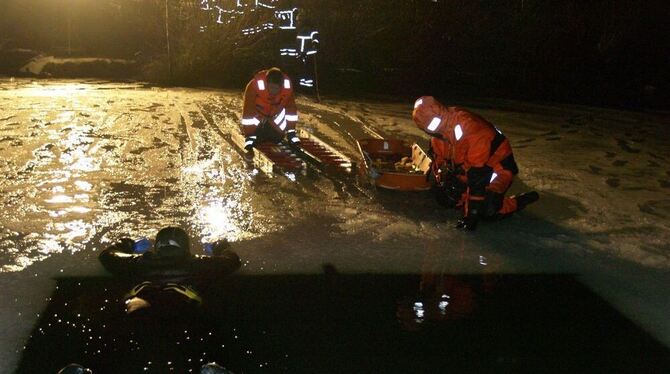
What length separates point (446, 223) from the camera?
7.22 m

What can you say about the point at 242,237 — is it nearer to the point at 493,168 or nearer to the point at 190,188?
the point at 190,188

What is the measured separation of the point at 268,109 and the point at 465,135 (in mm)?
4277

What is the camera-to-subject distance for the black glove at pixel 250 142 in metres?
10.1

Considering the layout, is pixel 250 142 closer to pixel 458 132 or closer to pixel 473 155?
pixel 458 132

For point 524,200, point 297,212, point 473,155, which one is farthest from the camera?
point 524,200

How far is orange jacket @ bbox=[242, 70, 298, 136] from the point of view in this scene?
406 inches

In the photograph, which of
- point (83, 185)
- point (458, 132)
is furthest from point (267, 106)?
point (458, 132)

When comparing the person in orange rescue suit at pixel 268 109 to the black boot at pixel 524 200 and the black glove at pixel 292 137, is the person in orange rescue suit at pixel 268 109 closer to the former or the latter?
the black glove at pixel 292 137

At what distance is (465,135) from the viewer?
22.4ft

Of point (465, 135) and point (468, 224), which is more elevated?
point (465, 135)

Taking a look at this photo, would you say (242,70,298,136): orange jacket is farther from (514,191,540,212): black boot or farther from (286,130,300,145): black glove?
(514,191,540,212): black boot

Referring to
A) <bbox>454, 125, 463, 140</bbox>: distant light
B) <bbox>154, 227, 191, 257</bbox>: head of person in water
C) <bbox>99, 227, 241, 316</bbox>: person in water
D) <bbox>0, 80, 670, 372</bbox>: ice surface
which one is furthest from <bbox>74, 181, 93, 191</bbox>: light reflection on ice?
<bbox>454, 125, 463, 140</bbox>: distant light

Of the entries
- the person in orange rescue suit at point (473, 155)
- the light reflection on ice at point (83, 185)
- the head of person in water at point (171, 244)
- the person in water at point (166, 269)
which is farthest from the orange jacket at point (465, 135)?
the light reflection on ice at point (83, 185)

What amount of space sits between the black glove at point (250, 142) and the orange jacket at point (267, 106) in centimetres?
7
